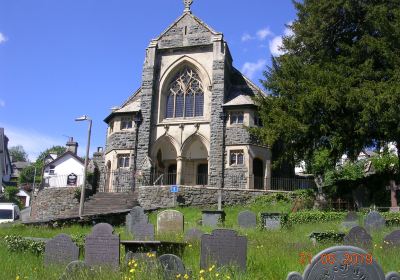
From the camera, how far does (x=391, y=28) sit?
22.1 meters

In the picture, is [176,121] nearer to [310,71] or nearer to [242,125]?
[242,125]

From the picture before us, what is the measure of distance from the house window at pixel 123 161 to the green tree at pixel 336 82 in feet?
33.9

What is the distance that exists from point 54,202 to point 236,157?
37.3ft

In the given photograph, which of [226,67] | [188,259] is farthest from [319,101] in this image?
[188,259]

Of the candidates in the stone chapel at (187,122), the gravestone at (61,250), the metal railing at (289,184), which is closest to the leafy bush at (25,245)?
the gravestone at (61,250)

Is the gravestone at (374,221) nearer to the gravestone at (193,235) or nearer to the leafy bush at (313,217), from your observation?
the leafy bush at (313,217)

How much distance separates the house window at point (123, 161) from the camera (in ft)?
107

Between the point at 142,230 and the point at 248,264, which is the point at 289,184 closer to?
the point at 142,230

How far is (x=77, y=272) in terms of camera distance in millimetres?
8367

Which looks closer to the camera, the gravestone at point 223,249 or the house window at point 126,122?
the gravestone at point 223,249

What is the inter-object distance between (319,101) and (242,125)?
341 inches

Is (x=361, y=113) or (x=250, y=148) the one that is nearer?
(x=361, y=113)

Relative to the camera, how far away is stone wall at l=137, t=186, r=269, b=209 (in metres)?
27.3

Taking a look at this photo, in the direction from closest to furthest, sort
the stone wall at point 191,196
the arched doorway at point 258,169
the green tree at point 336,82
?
1. the green tree at point 336,82
2. the stone wall at point 191,196
3. the arched doorway at point 258,169
